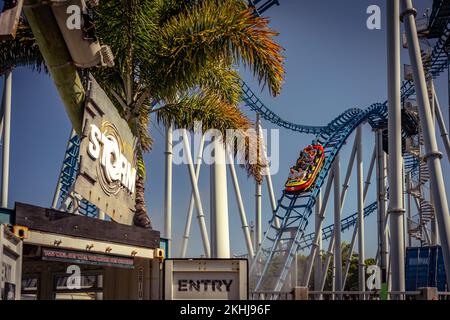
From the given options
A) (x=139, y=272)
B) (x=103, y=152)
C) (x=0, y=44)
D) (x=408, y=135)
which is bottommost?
(x=139, y=272)

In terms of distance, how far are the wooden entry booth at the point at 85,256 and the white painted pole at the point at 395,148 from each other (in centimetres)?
438

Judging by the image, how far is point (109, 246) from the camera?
952cm

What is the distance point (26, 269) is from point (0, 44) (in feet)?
15.1

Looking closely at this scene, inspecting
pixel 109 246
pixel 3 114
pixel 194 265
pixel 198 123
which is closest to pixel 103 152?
pixel 109 246

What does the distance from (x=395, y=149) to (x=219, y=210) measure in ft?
16.3

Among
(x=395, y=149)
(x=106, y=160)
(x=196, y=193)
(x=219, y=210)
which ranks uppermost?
(x=196, y=193)

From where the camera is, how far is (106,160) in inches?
429

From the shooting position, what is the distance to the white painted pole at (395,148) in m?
12.1

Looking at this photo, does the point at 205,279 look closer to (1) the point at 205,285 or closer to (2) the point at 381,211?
(1) the point at 205,285

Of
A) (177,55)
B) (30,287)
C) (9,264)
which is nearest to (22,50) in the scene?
(177,55)

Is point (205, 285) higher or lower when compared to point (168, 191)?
lower

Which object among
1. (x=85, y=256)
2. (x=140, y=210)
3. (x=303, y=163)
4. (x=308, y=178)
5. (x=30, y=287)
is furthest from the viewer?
(x=303, y=163)

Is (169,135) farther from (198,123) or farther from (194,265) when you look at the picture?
(194,265)

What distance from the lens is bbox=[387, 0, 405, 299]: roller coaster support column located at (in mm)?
12141
